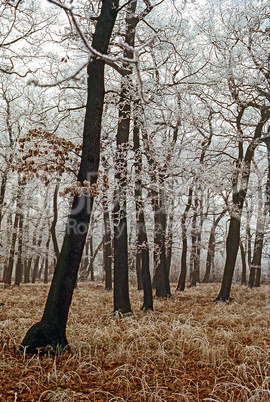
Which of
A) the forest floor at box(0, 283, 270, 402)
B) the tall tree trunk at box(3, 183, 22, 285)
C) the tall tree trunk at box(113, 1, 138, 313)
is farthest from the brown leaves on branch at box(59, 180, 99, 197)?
the tall tree trunk at box(3, 183, 22, 285)

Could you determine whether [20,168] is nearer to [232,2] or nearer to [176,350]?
[176,350]

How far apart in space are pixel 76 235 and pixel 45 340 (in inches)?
54.1

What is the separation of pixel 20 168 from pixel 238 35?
7.33 m

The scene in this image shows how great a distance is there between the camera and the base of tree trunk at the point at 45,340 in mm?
4160

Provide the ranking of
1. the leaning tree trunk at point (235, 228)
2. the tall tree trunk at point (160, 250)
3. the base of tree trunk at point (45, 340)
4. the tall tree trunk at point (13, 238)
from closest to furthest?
the base of tree trunk at point (45, 340) < the leaning tree trunk at point (235, 228) < the tall tree trunk at point (160, 250) < the tall tree trunk at point (13, 238)

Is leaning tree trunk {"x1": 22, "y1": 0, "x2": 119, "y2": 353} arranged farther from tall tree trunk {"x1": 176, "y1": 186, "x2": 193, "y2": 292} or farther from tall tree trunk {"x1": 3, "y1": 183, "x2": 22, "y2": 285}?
tall tree trunk {"x1": 3, "y1": 183, "x2": 22, "y2": 285}

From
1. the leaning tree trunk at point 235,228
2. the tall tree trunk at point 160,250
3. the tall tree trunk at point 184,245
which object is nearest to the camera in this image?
the leaning tree trunk at point 235,228

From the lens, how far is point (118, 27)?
7.84 metres

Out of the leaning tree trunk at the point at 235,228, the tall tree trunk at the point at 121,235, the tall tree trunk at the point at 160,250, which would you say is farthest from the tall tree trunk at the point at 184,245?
the tall tree trunk at the point at 121,235

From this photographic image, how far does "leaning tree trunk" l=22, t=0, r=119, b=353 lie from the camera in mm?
4285

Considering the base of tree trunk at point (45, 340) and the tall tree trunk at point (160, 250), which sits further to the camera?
the tall tree trunk at point (160, 250)

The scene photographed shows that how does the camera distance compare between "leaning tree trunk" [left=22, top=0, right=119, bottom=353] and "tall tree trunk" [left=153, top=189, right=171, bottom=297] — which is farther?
"tall tree trunk" [left=153, top=189, right=171, bottom=297]

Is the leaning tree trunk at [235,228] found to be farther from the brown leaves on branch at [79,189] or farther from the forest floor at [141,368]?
the brown leaves on branch at [79,189]

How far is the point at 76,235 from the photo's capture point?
4.46 meters
